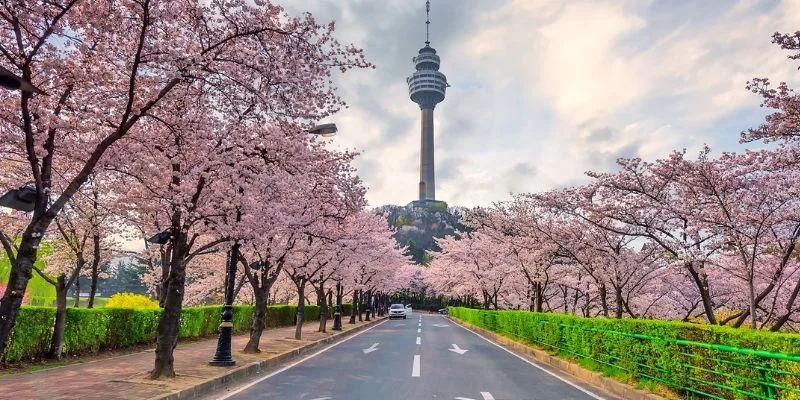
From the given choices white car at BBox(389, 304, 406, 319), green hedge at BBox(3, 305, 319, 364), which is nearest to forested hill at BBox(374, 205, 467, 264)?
white car at BBox(389, 304, 406, 319)

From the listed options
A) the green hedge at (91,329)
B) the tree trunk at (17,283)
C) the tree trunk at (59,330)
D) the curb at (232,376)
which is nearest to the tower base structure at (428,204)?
the green hedge at (91,329)

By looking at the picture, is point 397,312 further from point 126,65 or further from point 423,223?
point 423,223

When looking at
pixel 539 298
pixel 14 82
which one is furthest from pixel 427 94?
pixel 14 82

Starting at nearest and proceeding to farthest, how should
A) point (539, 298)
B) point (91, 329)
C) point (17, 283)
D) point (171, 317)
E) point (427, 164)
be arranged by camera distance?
point (17, 283) < point (171, 317) < point (91, 329) < point (539, 298) < point (427, 164)

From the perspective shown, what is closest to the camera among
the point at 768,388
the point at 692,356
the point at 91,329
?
the point at 768,388

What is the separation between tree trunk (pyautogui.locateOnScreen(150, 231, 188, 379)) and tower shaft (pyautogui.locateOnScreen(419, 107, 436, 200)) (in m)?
183

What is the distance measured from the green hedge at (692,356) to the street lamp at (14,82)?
887 cm

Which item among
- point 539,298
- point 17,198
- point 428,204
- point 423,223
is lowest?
point 539,298

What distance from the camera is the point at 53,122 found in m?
7.58

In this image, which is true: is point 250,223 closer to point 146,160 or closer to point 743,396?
point 146,160

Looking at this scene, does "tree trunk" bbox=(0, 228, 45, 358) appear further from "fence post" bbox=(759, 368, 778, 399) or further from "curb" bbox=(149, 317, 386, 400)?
"fence post" bbox=(759, 368, 778, 399)

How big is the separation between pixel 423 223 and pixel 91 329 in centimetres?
15318

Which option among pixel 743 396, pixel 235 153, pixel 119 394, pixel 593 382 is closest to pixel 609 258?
pixel 593 382

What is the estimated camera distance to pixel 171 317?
35.2 feet
